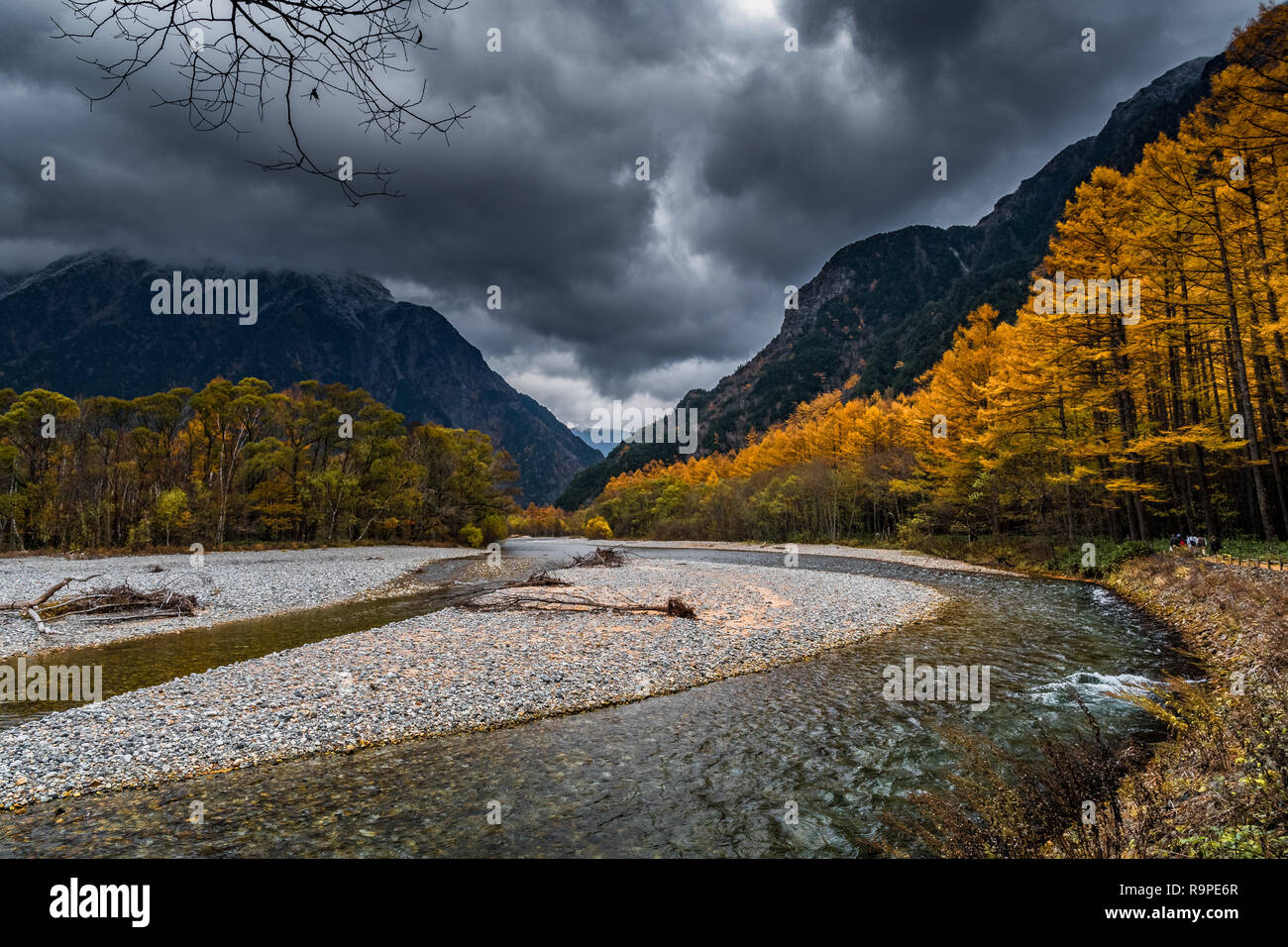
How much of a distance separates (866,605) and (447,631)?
42.1ft

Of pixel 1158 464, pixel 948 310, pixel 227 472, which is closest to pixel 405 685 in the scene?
pixel 1158 464

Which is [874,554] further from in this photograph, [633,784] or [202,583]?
[202,583]

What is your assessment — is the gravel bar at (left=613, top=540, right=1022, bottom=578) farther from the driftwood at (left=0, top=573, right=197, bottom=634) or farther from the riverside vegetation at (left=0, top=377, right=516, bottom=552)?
the driftwood at (left=0, top=573, right=197, bottom=634)

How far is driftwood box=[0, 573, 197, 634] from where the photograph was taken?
14.9m

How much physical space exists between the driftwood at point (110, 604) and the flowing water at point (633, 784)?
42.1 feet

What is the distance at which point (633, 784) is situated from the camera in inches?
237

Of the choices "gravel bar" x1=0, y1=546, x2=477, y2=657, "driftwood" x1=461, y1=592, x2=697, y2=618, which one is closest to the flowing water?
"driftwood" x1=461, y1=592, x2=697, y2=618

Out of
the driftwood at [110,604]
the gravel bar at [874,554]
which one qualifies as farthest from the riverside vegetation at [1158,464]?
the driftwood at [110,604]

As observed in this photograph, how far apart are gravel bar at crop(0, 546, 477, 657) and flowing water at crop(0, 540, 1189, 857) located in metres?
10.5

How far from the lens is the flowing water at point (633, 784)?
16.1 ft

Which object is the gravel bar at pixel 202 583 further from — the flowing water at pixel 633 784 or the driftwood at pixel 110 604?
the flowing water at pixel 633 784

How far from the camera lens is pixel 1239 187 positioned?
51.2 feet

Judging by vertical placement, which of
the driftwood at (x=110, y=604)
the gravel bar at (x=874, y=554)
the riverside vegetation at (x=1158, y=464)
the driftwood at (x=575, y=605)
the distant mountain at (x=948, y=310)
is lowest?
the gravel bar at (x=874, y=554)
